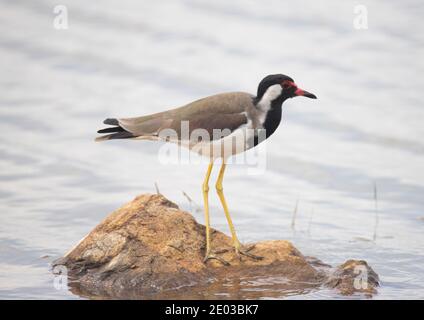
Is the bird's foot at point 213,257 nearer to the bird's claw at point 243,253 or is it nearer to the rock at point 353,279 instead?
the bird's claw at point 243,253

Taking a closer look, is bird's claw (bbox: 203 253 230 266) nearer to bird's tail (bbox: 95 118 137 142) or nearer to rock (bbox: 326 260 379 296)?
rock (bbox: 326 260 379 296)

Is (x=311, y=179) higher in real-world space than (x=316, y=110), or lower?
lower

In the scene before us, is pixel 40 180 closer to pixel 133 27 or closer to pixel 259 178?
pixel 259 178

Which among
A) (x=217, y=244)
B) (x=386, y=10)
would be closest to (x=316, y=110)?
(x=386, y=10)

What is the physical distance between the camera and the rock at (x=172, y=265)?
784 cm

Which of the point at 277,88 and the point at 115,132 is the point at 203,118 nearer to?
the point at 277,88

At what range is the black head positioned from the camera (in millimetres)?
8188

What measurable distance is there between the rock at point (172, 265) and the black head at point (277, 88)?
1269 mm

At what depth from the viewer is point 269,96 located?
8180mm

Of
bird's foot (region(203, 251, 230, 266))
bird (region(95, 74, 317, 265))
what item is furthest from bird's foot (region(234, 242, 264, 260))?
bird's foot (region(203, 251, 230, 266))

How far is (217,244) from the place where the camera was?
329 inches

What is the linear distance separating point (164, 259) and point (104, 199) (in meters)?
3.34

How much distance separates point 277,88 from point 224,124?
555 millimetres

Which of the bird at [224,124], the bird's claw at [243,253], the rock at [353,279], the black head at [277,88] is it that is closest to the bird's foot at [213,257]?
the bird at [224,124]
